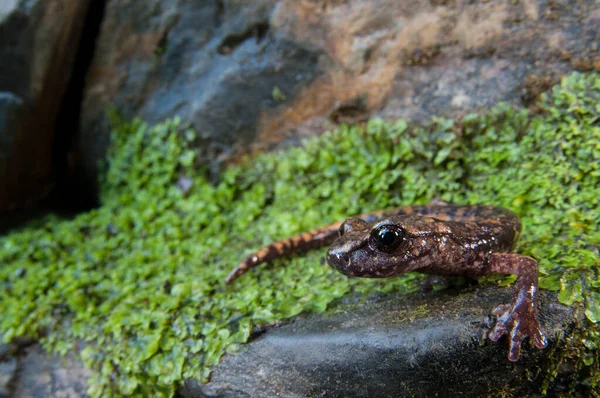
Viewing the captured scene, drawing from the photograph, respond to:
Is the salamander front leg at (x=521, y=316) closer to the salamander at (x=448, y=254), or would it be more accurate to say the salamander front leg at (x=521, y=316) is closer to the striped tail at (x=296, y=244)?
the salamander at (x=448, y=254)

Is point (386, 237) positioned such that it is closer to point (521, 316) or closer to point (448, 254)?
point (448, 254)

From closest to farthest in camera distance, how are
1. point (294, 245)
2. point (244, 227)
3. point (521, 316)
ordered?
point (521, 316) < point (294, 245) < point (244, 227)

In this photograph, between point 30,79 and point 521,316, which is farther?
point 30,79

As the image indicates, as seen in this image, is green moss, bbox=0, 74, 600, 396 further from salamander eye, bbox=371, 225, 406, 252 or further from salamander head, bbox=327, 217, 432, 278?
salamander eye, bbox=371, 225, 406, 252

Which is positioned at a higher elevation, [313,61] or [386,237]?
[313,61]

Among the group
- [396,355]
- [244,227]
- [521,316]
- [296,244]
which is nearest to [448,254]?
[521,316]

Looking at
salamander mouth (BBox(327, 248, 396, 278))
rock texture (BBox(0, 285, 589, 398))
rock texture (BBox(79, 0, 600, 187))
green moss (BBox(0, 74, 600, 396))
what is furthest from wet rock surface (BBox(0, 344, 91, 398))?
rock texture (BBox(79, 0, 600, 187))

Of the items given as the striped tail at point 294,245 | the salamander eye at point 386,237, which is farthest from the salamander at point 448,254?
the striped tail at point 294,245
